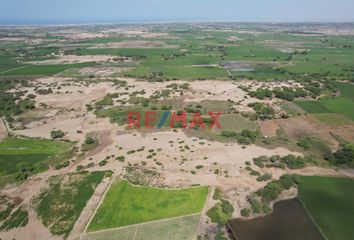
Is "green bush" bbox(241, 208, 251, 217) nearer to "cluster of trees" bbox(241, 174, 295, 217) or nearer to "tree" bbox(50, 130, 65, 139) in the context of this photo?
"cluster of trees" bbox(241, 174, 295, 217)

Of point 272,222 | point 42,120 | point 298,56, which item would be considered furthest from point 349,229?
point 298,56

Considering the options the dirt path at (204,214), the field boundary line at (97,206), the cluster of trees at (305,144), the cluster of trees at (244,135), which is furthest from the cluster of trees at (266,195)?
the field boundary line at (97,206)

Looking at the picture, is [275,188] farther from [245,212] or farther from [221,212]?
[221,212]

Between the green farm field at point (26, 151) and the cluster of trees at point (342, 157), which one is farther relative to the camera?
the green farm field at point (26, 151)

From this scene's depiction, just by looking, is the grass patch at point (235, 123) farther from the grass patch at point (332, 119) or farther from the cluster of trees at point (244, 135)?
the grass patch at point (332, 119)

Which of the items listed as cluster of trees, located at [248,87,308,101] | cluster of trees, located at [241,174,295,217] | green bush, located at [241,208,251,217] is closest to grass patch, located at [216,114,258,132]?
cluster of trees, located at [248,87,308,101]

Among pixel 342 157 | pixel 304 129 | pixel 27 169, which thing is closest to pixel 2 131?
pixel 27 169
